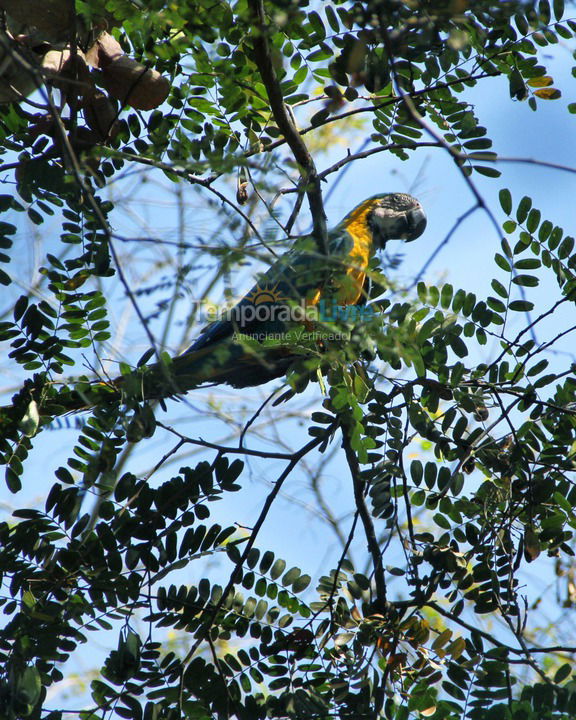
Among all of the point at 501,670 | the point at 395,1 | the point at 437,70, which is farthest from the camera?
the point at 437,70

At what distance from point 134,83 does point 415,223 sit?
6.37 feet

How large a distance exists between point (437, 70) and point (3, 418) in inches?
59.8

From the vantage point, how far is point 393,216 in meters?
3.53

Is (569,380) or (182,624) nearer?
(182,624)

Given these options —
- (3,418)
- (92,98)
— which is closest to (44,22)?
(92,98)

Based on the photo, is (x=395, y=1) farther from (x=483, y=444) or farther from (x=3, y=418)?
(x=3, y=418)

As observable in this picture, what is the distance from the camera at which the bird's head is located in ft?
11.5

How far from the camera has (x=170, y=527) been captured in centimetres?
191

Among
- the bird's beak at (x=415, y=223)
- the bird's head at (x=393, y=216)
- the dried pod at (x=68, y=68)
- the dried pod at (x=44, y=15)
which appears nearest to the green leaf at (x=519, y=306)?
the dried pod at (x=68, y=68)

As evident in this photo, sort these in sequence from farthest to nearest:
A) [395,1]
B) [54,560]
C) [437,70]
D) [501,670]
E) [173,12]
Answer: [437,70] < [54,560] < [501,670] < [173,12] < [395,1]

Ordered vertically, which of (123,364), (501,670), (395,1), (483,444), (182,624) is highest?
(395,1)

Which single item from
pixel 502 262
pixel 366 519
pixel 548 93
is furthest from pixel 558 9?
pixel 366 519

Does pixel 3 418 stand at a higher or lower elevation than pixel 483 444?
lower

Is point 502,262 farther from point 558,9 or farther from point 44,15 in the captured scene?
point 44,15
